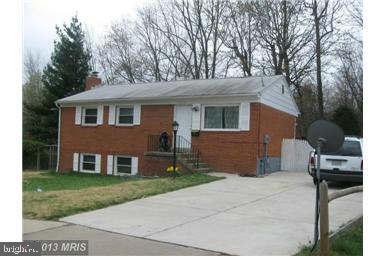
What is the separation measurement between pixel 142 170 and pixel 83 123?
189 inches

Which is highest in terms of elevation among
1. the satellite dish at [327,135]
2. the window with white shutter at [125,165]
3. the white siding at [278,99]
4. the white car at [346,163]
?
the white siding at [278,99]

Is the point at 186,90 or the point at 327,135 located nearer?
the point at 327,135

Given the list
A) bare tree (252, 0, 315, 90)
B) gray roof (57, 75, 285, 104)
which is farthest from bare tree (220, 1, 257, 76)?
gray roof (57, 75, 285, 104)

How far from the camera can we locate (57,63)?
122 ft

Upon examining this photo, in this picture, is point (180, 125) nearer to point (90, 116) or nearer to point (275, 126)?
point (275, 126)

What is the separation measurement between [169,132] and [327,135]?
14.4 meters

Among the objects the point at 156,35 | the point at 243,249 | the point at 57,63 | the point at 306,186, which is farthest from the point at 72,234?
the point at 156,35

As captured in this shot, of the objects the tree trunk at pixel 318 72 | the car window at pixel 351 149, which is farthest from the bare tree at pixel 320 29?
the car window at pixel 351 149

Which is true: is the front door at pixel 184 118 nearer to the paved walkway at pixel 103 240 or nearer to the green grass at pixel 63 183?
the green grass at pixel 63 183

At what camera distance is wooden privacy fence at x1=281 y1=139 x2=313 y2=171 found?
22953 millimetres

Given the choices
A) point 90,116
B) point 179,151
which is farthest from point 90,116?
point 179,151

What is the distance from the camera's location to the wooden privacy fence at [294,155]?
22953 millimetres

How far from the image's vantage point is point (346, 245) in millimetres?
8141

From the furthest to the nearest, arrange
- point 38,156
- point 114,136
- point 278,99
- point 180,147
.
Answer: point 38,156 < point 114,136 < point 278,99 < point 180,147
